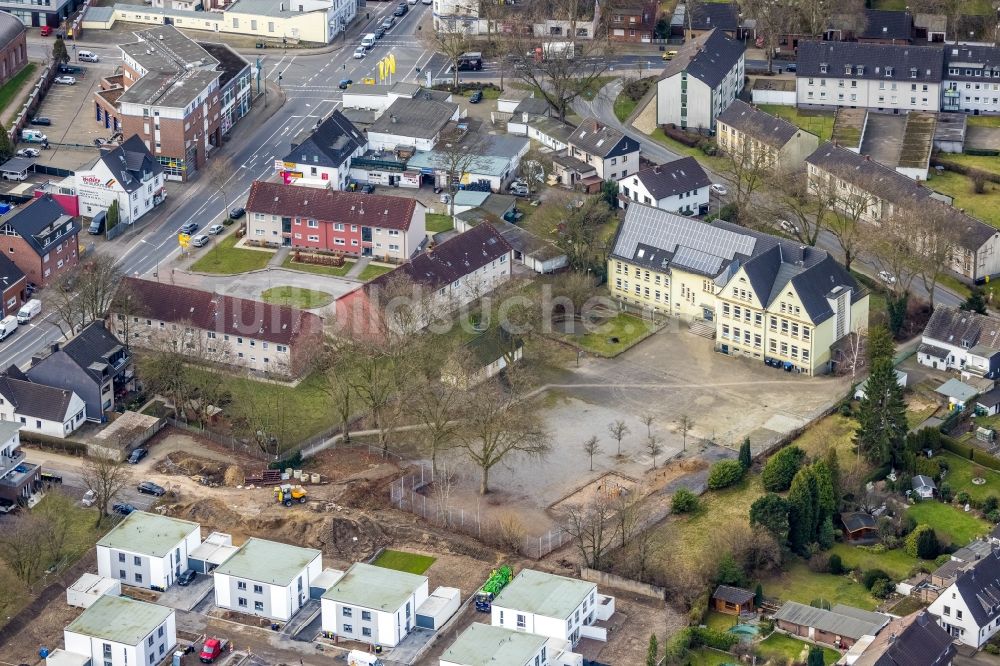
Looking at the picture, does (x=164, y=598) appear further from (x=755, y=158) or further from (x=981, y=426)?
(x=755, y=158)

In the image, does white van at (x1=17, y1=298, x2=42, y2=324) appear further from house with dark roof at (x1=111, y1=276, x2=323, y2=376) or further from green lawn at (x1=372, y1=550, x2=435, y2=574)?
green lawn at (x1=372, y1=550, x2=435, y2=574)

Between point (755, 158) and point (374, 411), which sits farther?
point (755, 158)

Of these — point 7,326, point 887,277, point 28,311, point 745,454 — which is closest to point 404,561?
point 745,454

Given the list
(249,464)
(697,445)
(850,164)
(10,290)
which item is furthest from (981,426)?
(10,290)

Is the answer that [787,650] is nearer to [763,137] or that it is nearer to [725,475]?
[725,475]

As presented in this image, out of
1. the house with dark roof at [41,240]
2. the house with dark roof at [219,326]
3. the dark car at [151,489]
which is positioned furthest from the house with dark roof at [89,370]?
the house with dark roof at [41,240]

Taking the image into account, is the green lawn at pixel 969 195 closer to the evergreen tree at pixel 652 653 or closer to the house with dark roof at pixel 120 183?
the house with dark roof at pixel 120 183

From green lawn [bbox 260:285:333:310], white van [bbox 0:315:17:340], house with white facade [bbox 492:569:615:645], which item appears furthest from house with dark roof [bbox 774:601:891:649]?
white van [bbox 0:315:17:340]

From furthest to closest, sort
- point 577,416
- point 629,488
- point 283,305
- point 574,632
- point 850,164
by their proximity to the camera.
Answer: point 850,164
point 283,305
point 577,416
point 629,488
point 574,632
